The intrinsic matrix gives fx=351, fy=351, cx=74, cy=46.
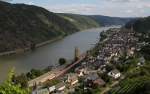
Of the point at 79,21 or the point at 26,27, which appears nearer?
the point at 26,27

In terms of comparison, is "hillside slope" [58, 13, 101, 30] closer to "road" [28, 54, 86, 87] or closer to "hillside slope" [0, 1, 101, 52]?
"hillside slope" [0, 1, 101, 52]

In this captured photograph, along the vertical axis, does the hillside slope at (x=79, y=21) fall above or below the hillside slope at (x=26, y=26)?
below

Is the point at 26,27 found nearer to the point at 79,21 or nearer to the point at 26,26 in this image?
the point at 26,26

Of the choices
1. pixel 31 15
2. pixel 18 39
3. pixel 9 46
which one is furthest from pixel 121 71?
pixel 31 15

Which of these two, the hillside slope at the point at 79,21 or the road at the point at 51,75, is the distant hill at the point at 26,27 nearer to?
the hillside slope at the point at 79,21

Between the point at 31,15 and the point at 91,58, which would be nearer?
the point at 91,58

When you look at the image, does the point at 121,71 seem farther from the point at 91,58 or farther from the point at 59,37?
the point at 59,37

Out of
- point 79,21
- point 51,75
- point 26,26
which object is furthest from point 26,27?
point 79,21

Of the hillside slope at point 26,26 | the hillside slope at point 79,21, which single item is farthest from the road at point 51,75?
the hillside slope at point 79,21

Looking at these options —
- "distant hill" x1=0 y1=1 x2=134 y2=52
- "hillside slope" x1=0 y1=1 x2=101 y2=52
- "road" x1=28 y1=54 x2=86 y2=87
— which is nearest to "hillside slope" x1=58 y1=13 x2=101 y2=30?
"distant hill" x1=0 y1=1 x2=134 y2=52

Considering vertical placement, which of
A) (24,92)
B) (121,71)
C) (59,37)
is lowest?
(59,37)

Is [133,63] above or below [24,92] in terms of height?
below
